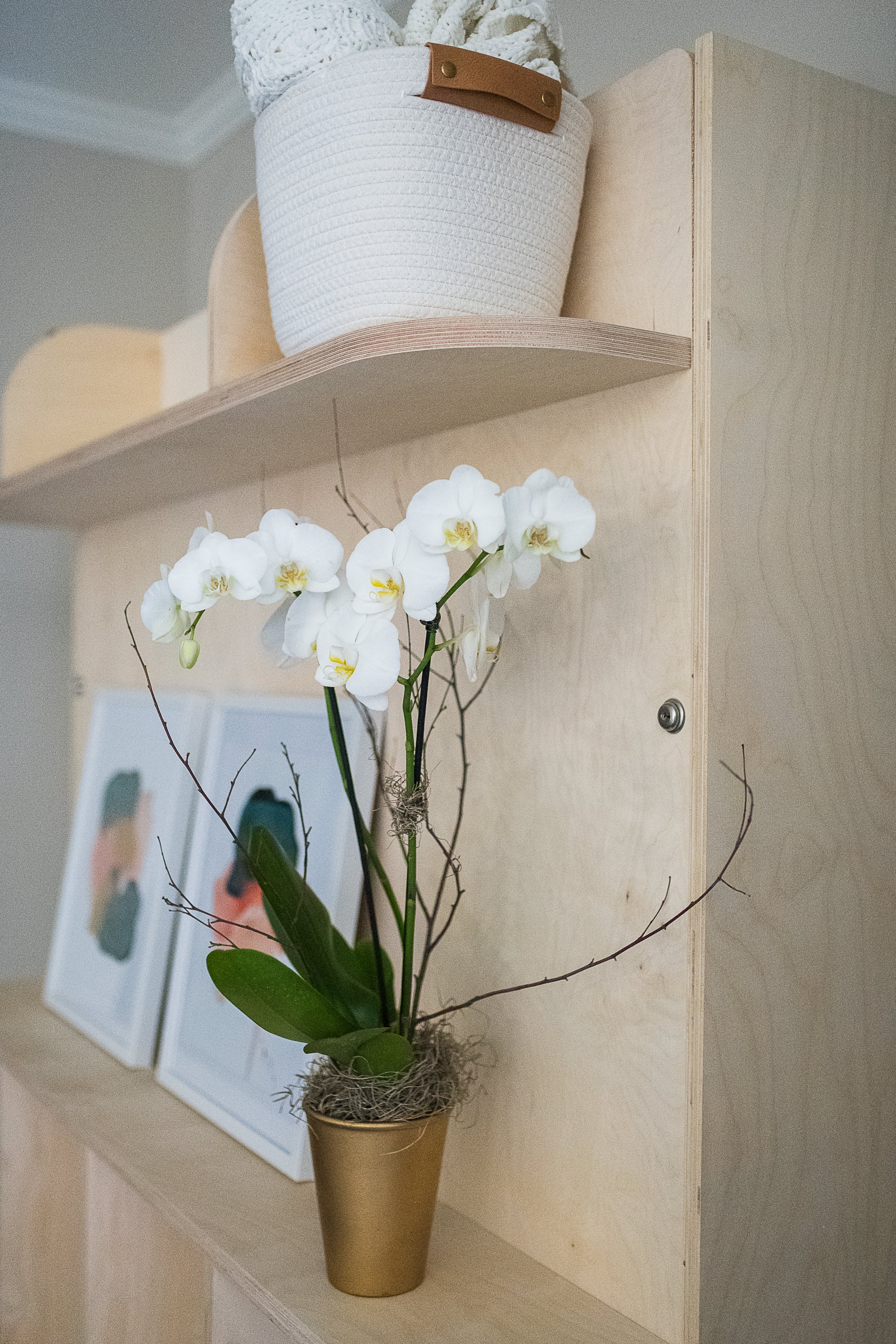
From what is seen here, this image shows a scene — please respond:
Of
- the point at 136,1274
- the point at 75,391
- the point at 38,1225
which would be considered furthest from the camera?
the point at 75,391

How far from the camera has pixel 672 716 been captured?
1.01 metres

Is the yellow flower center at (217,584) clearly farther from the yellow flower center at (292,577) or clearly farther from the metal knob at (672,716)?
the metal knob at (672,716)

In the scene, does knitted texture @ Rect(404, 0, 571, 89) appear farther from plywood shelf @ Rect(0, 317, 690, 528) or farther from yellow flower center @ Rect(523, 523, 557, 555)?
yellow flower center @ Rect(523, 523, 557, 555)

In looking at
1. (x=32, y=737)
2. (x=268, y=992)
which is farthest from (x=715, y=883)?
(x=32, y=737)

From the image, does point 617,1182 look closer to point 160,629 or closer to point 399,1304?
point 399,1304

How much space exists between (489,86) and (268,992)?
0.76m

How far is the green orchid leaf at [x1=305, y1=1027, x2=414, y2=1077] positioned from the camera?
1018mm

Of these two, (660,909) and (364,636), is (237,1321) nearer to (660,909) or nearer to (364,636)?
(660,909)

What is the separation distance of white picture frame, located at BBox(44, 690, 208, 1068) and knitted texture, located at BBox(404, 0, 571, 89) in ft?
3.47

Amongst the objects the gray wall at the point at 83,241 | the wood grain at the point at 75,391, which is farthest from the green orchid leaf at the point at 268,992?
the gray wall at the point at 83,241

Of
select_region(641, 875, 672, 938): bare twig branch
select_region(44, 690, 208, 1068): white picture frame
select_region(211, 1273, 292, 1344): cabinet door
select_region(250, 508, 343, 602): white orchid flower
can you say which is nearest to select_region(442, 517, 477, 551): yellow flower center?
select_region(250, 508, 343, 602): white orchid flower

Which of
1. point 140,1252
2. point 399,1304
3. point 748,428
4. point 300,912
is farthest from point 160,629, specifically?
point 140,1252

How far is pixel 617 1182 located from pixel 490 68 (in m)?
0.94

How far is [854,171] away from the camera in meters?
1.05
